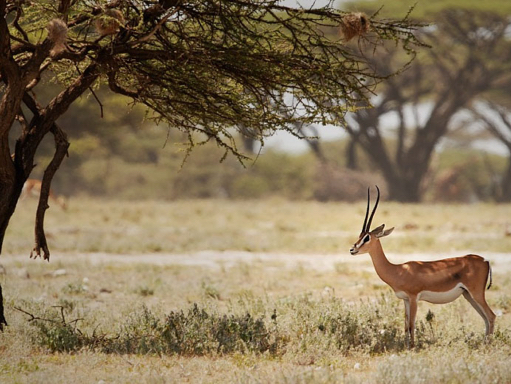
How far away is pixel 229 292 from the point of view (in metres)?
14.0

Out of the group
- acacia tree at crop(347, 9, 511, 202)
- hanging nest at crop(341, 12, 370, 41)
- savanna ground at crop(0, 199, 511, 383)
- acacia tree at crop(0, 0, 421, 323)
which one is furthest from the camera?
acacia tree at crop(347, 9, 511, 202)

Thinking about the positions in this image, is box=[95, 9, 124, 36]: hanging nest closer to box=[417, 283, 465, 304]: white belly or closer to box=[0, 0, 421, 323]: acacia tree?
box=[0, 0, 421, 323]: acacia tree

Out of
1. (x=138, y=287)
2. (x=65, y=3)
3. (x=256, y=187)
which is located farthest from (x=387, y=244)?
(x=256, y=187)

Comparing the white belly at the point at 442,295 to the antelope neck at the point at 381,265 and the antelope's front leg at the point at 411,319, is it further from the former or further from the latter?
the antelope neck at the point at 381,265

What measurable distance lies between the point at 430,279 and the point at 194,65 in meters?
3.39

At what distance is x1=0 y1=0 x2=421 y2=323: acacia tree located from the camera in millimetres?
8703

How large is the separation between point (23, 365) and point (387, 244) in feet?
50.4

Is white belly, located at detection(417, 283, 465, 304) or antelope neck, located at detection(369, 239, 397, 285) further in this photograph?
antelope neck, located at detection(369, 239, 397, 285)

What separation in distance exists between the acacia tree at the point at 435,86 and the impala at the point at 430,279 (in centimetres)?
3315

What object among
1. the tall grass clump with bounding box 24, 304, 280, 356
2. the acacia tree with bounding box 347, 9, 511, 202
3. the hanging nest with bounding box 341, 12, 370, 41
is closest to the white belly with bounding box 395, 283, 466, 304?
the tall grass clump with bounding box 24, 304, 280, 356

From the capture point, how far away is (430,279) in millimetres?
8562

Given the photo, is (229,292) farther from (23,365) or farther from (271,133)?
(23,365)

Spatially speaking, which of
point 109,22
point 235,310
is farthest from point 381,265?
point 109,22

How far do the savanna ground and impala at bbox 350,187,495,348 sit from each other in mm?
446
